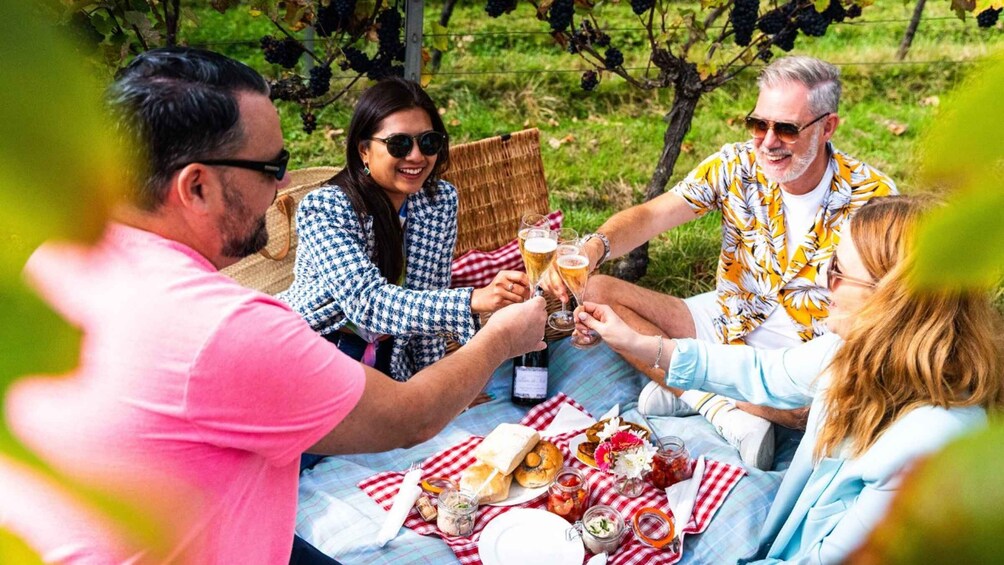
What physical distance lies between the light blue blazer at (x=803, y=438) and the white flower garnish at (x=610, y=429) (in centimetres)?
32

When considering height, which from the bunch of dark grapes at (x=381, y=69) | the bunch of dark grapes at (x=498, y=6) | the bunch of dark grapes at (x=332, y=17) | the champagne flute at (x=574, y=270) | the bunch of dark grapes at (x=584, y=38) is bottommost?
the champagne flute at (x=574, y=270)

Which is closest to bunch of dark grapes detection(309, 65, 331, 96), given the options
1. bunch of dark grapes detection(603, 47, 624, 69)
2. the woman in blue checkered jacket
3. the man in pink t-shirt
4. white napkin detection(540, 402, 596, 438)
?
the woman in blue checkered jacket

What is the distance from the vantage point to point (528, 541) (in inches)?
95.2

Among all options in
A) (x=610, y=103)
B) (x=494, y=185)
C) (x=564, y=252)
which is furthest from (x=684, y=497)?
(x=610, y=103)

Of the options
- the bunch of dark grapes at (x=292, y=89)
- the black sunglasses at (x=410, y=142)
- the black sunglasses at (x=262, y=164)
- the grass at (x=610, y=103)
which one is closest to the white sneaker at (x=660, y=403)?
the black sunglasses at (x=410, y=142)

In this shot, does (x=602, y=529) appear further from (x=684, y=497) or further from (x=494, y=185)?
(x=494, y=185)

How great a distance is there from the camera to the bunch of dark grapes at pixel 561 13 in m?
3.66

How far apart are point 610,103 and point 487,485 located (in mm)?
4336

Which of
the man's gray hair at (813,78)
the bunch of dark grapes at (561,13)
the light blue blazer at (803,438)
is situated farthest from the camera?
the bunch of dark grapes at (561,13)

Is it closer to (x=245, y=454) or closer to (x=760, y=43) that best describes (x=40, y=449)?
(x=245, y=454)

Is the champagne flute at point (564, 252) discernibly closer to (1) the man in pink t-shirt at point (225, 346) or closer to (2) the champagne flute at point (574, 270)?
(2) the champagne flute at point (574, 270)

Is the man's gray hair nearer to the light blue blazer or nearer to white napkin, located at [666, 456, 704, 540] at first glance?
the light blue blazer

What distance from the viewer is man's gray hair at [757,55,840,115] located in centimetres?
296

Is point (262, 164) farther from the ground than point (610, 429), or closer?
farther from the ground
